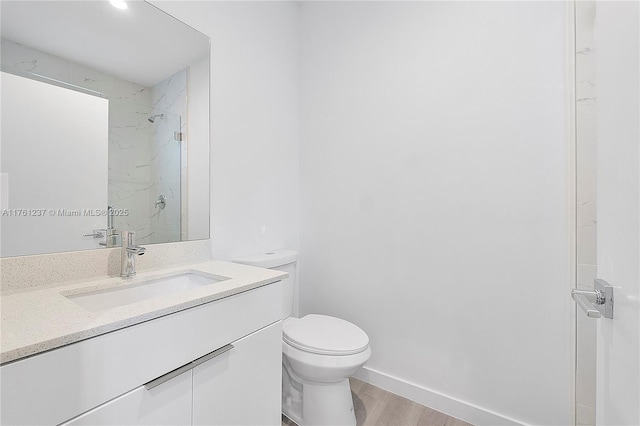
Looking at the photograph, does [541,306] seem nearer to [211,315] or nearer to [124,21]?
[211,315]

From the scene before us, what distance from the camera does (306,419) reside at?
1.39 meters

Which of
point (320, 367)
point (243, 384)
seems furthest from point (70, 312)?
point (320, 367)

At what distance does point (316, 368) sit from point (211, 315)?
2.05ft

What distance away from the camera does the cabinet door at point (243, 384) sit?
0.88 m

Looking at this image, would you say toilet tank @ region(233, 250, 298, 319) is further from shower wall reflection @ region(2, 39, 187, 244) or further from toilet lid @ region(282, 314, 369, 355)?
shower wall reflection @ region(2, 39, 187, 244)

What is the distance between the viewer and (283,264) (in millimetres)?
1722

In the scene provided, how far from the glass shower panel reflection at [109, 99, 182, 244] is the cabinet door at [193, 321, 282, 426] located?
64 cm

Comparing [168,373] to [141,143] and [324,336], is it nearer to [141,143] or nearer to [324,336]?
[324,336]

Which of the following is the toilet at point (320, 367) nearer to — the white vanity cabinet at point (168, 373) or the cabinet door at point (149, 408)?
the white vanity cabinet at point (168, 373)

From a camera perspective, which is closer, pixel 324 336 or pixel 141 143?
pixel 141 143

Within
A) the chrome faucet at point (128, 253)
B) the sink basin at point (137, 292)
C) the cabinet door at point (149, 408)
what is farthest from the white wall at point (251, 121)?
the cabinet door at point (149, 408)

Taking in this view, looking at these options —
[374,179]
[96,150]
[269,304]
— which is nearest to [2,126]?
[96,150]

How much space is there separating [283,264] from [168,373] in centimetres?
97
